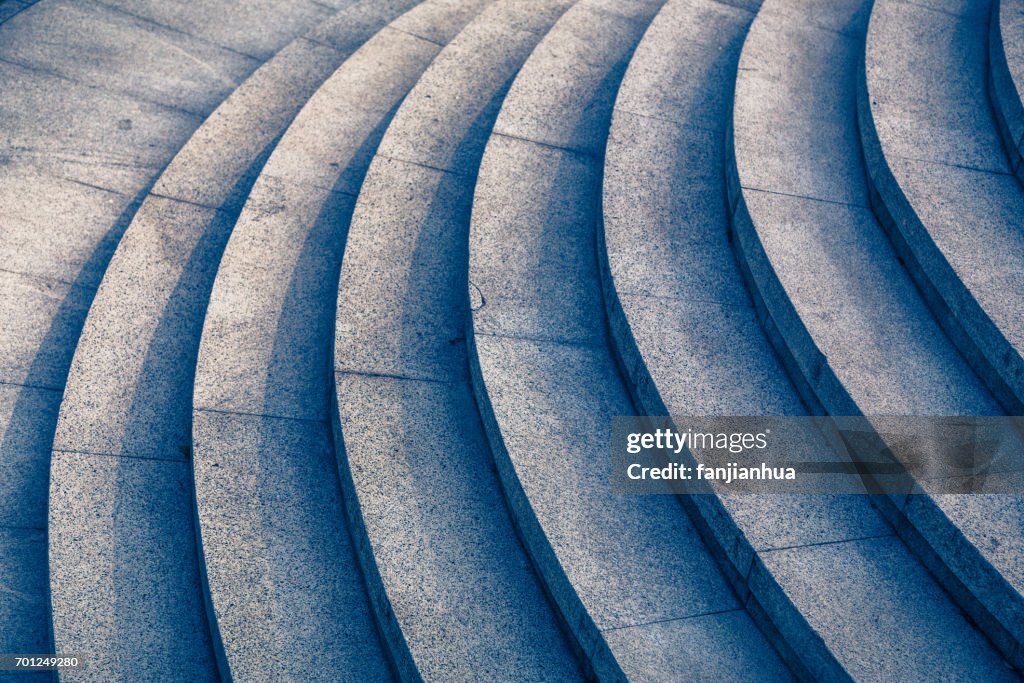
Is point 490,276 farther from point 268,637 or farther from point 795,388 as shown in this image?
point 268,637

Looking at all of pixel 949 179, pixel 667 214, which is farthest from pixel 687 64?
pixel 949 179

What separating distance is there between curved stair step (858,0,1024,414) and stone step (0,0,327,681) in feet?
17.8

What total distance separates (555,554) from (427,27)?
294 inches

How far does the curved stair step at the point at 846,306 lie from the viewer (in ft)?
15.5

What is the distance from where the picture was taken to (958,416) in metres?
5.38

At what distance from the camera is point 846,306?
19.6 feet

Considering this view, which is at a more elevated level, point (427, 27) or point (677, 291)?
point (427, 27)

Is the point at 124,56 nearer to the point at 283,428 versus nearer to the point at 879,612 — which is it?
the point at 283,428

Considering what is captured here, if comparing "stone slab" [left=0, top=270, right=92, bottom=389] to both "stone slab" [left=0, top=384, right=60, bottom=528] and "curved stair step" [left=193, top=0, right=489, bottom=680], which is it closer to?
"stone slab" [left=0, top=384, right=60, bottom=528]

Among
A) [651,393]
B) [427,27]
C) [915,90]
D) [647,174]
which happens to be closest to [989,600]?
[651,393]

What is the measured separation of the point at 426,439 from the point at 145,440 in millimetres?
1837

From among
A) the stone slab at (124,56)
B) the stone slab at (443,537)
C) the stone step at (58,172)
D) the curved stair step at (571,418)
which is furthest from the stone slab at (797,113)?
the stone slab at (124,56)

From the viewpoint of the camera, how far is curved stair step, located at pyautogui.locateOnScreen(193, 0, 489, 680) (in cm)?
507

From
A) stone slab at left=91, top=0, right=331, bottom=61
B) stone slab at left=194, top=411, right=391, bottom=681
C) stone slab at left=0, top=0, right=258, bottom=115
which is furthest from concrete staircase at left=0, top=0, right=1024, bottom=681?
stone slab at left=91, top=0, right=331, bottom=61
